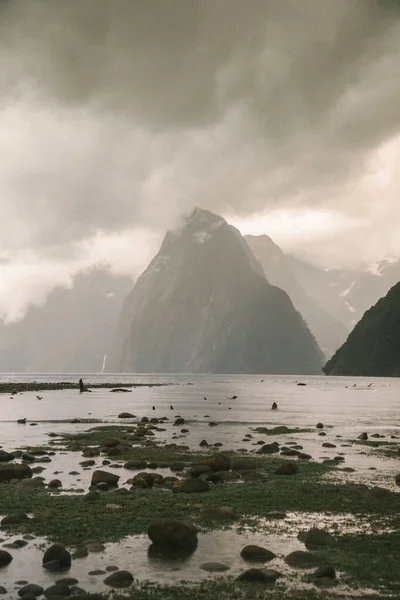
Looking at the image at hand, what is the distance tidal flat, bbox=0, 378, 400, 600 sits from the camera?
10805mm

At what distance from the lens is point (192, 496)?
725 inches

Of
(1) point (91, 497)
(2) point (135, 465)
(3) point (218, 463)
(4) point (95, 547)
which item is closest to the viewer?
(4) point (95, 547)

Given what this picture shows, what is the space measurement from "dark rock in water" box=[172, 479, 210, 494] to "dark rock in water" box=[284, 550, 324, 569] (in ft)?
24.3

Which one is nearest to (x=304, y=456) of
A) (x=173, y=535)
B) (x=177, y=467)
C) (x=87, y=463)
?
(x=177, y=467)

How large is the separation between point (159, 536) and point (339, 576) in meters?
4.17

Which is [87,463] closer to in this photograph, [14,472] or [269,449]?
[14,472]

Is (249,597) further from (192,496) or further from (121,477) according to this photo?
(121,477)

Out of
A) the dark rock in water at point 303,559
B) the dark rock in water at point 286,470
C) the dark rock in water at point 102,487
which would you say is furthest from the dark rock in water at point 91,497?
the dark rock in water at point 286,470

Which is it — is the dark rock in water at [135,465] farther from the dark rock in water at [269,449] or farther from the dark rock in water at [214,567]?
the dark rock in water at [214,567]

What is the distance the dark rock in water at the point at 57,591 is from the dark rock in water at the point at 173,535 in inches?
126

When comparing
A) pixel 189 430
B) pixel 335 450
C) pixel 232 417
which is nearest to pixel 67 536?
pixel 335 450

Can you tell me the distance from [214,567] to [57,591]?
10.4 feet

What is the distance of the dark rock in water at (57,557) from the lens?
459 inches

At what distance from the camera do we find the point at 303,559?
1202 cm
